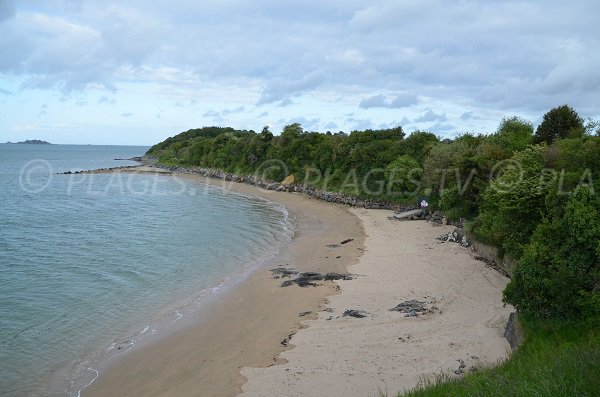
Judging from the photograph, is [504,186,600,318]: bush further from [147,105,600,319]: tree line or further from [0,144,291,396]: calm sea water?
[0,144,291,396]: calm sea water

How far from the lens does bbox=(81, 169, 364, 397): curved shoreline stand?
42.5 feet

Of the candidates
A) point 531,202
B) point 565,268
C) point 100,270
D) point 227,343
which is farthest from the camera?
point 100,270

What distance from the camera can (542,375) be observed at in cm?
831

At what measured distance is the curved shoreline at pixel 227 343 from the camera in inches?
511

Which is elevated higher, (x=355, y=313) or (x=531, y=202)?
(x=531, y=202)

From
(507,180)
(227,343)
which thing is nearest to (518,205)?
(507,180)

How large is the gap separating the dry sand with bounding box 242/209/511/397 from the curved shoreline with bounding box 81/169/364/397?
2.45ft

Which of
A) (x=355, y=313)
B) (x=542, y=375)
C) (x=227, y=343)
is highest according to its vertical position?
(x=542, y=375)

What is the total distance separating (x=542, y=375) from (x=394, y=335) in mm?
6855

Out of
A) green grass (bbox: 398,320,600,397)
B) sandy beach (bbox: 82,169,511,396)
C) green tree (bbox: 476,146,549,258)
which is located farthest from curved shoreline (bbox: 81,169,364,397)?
green tree (bbox: 476,146,549,258)

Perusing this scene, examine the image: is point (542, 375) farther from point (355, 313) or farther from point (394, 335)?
point (355, 313)

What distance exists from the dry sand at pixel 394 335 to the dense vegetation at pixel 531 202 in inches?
65.0

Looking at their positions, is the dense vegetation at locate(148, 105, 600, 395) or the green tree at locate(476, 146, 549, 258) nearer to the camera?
the dense vegetation at locate(148, 105, 600, 395)

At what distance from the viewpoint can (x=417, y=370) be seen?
41.2 feet
